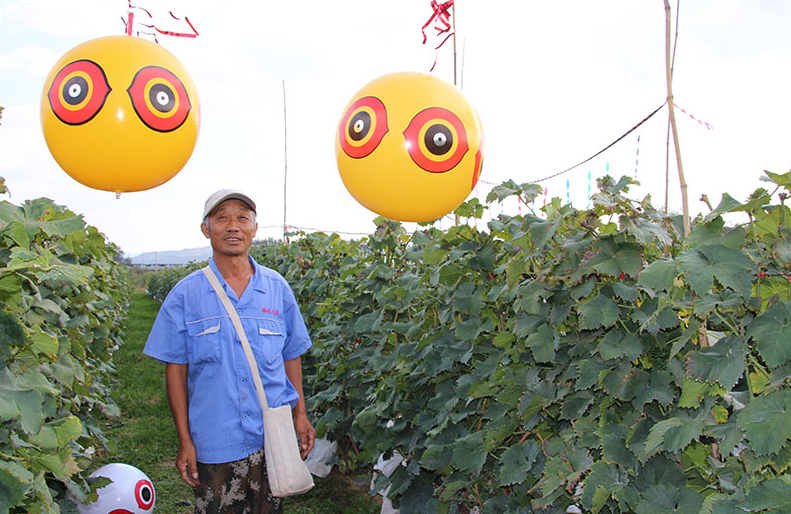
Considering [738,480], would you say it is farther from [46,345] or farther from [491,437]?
[46,345]

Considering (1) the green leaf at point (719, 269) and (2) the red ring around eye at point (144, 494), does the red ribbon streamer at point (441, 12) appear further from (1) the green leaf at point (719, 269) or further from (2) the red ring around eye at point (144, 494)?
(2) the red ring around eye at point (144, 494)

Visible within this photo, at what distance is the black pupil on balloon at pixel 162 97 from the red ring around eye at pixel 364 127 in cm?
62

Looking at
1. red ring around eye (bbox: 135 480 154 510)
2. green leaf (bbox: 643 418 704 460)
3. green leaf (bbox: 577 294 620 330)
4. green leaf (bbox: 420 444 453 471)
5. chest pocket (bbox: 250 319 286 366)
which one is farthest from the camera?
red ring around eye (bbox: 135 480 154 510)

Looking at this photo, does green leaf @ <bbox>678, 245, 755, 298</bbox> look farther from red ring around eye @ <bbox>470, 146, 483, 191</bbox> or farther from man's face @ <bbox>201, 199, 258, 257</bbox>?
man's face @ <bbox>201, 199, 258, 257</bbox>

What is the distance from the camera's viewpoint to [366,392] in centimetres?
403

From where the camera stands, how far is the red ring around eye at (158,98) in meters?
2.15

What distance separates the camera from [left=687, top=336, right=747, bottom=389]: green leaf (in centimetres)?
139

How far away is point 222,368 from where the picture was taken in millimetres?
2572

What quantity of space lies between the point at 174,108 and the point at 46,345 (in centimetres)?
107

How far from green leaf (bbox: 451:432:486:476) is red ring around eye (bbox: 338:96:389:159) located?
1.23 m

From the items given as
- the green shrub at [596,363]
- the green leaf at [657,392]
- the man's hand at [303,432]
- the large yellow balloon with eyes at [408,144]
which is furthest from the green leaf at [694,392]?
the man's hand at [303,432]

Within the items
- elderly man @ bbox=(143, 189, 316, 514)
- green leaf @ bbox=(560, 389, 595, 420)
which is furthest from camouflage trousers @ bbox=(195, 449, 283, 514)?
green leaf @ bbox=(560, 389, 595, 420)

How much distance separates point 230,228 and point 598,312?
5.19 ft

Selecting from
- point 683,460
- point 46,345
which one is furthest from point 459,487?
point 46,345
